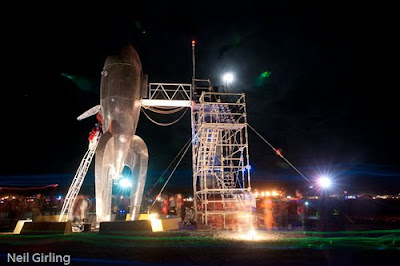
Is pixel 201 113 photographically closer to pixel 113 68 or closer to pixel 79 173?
pixel 113 68

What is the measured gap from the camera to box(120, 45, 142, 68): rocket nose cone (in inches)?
543

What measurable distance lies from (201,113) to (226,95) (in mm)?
2133

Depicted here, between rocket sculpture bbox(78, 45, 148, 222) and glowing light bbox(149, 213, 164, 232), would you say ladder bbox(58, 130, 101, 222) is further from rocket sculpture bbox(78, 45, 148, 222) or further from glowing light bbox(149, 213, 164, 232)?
glowing light bbox(149, 213, 164, 232)

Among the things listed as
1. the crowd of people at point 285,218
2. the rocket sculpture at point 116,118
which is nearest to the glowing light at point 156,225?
the rocket sculpture at point 116,118

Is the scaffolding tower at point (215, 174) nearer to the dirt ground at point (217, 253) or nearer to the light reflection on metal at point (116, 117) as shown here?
the light reflection on metal at point (116, 117)

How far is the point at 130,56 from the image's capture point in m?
13.9

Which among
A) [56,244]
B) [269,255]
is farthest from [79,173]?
[269,255]

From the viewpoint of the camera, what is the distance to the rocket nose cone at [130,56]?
13.8 meters

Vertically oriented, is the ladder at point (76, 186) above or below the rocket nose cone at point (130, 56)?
below

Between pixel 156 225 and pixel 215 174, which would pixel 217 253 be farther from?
pixel 215 174

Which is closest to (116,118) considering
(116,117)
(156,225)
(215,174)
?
(116,117)

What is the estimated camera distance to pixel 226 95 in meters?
18.5

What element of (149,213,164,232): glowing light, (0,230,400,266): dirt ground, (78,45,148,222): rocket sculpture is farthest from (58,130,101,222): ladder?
(0,230,400,266): dirt ground

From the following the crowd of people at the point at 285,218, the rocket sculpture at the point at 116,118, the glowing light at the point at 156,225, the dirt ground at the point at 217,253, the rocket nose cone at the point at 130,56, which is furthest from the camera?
the crowd of people at the point at 285,218
